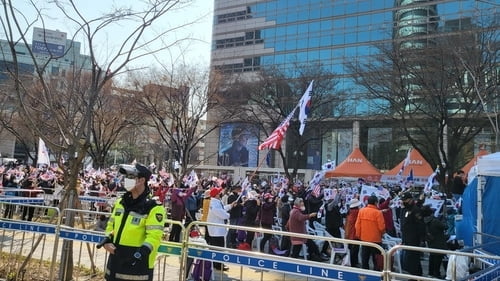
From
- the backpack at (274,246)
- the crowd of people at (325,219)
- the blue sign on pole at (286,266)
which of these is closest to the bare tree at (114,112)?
the crowd of people at (325,219)

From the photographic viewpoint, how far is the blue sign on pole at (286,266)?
4.83m

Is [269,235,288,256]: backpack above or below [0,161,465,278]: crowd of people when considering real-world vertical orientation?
below

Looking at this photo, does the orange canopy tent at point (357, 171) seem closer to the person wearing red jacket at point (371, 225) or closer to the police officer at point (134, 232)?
the person wearing red jacket at point (371, 225)

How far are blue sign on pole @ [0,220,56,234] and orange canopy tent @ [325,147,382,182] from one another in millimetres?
19635

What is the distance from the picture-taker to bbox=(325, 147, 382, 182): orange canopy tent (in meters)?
25.6

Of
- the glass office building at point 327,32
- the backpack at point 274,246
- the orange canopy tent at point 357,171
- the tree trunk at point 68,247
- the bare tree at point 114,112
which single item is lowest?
the backpack at point 274,246

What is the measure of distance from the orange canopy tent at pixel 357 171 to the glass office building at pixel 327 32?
12867mm

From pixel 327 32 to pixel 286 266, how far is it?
5433cm

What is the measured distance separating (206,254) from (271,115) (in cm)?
3323

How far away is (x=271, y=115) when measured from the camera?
3891 cm

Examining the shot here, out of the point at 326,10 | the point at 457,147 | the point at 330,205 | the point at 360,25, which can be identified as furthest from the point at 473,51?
the point at 326,10

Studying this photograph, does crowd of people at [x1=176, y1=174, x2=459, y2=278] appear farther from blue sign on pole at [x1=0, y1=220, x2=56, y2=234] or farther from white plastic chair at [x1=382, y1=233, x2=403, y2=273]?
blue sign on pole at [x1=0, y1=220, x2=56, y2=234]

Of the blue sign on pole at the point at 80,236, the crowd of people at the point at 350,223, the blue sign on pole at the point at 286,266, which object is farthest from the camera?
the crowd of people at the point at 350,223

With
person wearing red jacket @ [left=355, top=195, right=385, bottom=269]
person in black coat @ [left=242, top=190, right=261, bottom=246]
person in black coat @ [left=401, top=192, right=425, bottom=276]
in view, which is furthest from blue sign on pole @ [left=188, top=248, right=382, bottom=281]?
person in black coat @ [left=242, top=190, right=261, bottom=246]
